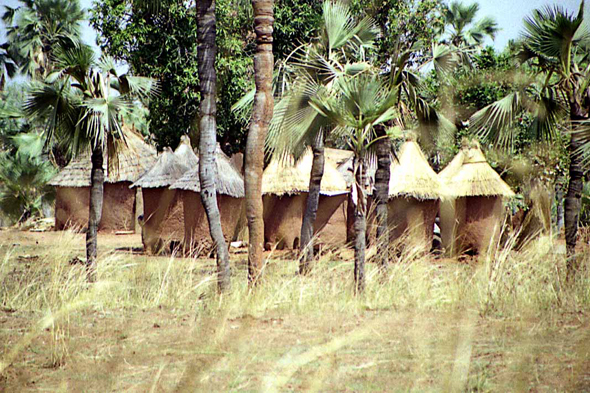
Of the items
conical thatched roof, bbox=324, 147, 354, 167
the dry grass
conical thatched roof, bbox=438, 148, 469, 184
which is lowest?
the dry grass

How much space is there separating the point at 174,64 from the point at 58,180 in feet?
26.8

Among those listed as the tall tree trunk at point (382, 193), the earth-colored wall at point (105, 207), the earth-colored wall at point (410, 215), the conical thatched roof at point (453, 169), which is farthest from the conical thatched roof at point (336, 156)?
the tall tree trunk at point (382, 193)

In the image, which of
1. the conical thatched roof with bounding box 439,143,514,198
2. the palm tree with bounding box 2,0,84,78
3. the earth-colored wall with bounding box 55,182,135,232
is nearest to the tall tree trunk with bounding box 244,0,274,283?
the conical thatched roof with bounding box 439,143,514,198

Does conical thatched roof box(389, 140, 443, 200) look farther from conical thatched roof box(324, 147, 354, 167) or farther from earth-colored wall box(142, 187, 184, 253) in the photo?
earth-colored wall box(142, 187, 184, 253)

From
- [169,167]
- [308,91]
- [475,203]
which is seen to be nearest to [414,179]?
[475,203]

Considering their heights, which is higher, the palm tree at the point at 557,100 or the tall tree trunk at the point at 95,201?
the palm tree at the point at 557,100

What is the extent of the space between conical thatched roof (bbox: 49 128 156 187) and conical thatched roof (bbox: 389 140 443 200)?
949 cm

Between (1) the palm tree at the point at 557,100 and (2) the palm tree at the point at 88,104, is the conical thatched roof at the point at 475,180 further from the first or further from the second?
(2) the palm tree at the point at 88,104

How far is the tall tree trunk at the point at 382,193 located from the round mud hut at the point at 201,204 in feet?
17.6

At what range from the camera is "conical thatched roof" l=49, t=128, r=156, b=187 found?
79.4ft

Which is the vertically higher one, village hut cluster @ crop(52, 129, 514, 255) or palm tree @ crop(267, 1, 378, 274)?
palm tree @ crop(267, 1, 378, 274)

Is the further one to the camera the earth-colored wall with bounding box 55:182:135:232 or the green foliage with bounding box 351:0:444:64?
the earth-colored wall with bounding box 55:182:135:232

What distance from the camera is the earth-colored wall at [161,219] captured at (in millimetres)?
17344

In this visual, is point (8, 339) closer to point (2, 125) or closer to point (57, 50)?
point (57, 50)
